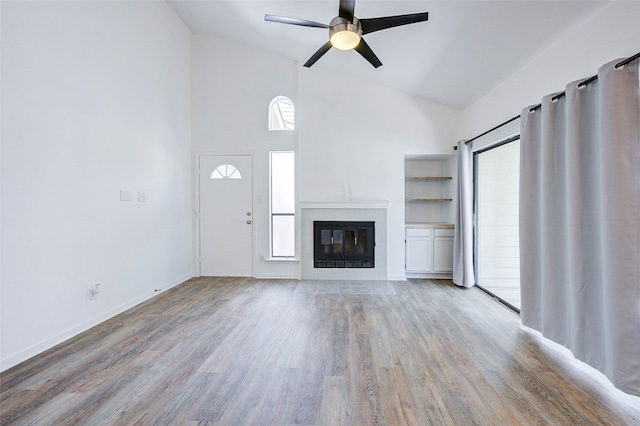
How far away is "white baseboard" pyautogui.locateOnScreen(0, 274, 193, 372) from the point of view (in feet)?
6.64

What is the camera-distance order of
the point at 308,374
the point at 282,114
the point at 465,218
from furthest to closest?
1. the point at 282,114
2. the point at 465,218
3. the point at 308,374

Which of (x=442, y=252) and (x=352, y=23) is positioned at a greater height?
(x=352, y=23)

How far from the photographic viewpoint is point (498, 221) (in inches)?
149

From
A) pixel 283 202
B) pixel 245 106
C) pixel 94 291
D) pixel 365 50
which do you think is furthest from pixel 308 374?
pixel 245 106

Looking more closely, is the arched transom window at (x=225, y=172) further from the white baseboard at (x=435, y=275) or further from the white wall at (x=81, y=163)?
the white baseboard at (x=435, y=275)

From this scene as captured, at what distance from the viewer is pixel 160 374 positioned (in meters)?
1.92

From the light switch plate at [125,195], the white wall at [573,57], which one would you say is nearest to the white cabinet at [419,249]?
the white wall at [573,57]

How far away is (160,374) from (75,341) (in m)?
1.14

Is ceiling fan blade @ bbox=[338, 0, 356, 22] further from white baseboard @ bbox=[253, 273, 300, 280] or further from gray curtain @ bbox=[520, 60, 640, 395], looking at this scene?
white baseboard @ bbox=[253, 273, 300, 280]

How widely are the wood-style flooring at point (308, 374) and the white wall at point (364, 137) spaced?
6.28ft

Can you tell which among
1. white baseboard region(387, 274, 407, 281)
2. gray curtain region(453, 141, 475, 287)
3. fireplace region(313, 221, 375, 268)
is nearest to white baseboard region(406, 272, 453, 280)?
white baseboard region(387, 274, 407, 281)

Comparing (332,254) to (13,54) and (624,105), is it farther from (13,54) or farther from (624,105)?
(13,54)

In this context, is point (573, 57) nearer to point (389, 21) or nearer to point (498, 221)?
point (389, 21)

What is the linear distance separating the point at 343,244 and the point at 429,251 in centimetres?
138
